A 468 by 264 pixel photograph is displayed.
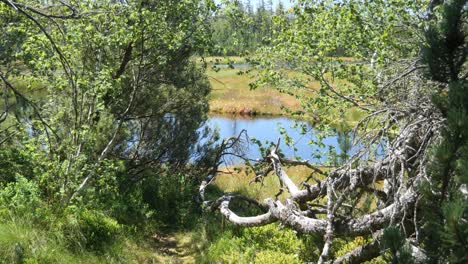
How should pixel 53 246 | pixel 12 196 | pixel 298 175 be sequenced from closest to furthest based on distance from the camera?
1. pixel 53 246
2. pixel 12 196
3. pixel 298 175

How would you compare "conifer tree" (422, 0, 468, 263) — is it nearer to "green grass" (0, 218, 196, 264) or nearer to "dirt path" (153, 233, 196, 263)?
"green grass" (0, 218, 196, 264)

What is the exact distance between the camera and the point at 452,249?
2.99 meters

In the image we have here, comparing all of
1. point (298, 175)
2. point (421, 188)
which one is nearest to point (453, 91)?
point (421, 188)

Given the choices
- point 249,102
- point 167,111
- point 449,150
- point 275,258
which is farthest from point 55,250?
point 249,102

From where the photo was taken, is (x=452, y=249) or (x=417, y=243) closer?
(x=452, y=249)

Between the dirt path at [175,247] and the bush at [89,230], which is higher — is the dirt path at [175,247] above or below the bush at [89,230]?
below

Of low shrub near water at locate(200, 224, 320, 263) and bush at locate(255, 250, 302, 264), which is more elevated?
bush at locate(255, 250, 302, 264)

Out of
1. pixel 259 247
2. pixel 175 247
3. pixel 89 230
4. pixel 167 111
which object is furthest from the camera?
pixel 167 111

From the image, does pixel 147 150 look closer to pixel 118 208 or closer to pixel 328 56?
pixel 118 208

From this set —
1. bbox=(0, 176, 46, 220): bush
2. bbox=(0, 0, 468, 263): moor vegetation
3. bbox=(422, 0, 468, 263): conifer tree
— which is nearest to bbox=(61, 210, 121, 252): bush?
bbox=(0, 0, 468, 263): moor vegetation

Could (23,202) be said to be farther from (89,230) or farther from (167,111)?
(167,111)

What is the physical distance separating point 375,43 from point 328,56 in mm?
1187

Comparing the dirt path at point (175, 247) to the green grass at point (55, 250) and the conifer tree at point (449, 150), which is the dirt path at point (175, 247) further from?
the conifer tree at point (449, 150)

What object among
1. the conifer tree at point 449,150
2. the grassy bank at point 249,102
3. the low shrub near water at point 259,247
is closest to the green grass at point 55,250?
the low shrub near water at point 259,247
